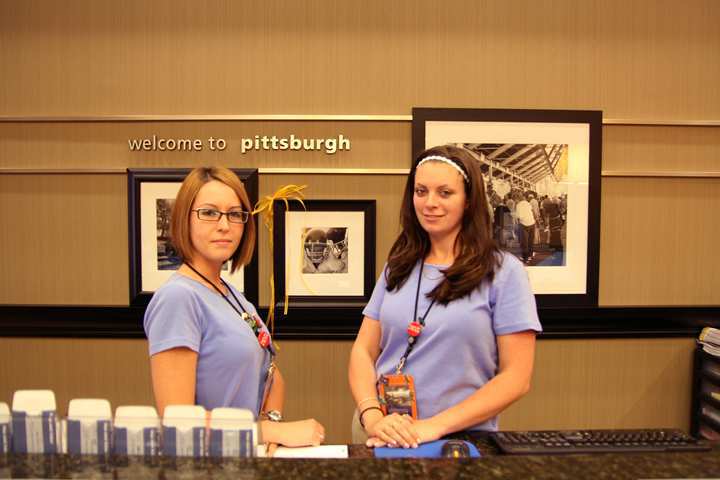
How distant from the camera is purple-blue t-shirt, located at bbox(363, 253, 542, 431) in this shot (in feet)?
5.20

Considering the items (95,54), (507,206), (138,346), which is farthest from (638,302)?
(95,54)

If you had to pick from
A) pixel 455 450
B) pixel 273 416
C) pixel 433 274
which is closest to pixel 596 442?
pixel 455 450

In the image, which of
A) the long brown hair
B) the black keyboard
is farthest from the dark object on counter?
the long brown hair

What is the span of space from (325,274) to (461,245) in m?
1.32

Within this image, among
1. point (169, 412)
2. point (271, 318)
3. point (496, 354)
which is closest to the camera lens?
point (169, 412)

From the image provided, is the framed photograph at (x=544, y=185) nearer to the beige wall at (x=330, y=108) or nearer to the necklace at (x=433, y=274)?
the beige wall at (x=330, y=108)

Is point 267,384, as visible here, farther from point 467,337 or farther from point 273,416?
point 467,337

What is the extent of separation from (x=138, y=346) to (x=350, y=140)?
66.8 inches

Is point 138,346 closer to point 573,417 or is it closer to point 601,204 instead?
point 573,417

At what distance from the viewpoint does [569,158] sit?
9.70 ft

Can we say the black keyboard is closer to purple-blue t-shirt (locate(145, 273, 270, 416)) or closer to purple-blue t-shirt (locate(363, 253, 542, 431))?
purple-blue t-shirt (locate(363, 253, 542, 431))

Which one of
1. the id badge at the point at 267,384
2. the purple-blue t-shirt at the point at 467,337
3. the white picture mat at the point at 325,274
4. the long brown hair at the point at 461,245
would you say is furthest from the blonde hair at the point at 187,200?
the white picture mat at the point at 325,274

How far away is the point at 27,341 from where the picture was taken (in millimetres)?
2947

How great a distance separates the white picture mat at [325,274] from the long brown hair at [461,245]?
1060mm
